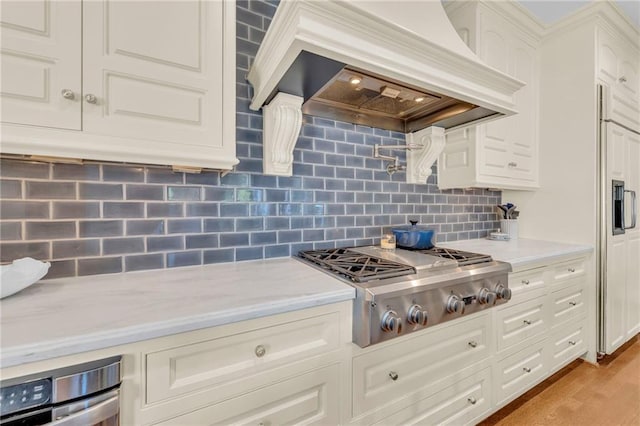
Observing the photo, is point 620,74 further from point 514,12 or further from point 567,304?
point 567,304

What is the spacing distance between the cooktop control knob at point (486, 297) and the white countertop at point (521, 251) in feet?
0.95

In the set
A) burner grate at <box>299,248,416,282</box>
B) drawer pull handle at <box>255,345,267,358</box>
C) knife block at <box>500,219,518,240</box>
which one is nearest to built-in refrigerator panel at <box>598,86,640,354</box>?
knife block at <box>500,219,518,240</box>

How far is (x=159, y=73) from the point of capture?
101 centimetres

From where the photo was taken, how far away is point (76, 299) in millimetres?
875

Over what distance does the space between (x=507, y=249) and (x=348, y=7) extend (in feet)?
5.87

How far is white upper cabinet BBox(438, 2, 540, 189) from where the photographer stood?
1.94 m

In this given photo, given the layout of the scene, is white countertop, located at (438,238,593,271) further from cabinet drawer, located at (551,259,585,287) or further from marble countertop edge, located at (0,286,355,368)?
marble countertop edge, located at (0,286,355,368)

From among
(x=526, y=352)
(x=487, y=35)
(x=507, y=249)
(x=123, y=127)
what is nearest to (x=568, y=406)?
(x=526, y=352)

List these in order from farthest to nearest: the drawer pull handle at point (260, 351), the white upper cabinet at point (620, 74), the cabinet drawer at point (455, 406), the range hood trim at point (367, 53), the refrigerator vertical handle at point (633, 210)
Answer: the refrigerator vertical handle at point (633, 210) < the white upper cabinet at point (620, 74) < the cabinet drawer at point (455, 406) < the range hood trim at point (367, 53) < the drawer pull handle at point (260, 351)

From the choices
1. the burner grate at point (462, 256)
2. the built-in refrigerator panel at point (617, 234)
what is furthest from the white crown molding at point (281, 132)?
the built-in refrigerator panel at point (617, 234)

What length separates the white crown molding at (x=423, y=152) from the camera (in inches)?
72.9

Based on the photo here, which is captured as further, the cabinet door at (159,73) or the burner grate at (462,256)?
the burner grate at (462,256)

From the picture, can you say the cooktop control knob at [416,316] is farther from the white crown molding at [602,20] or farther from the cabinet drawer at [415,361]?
the white crown molding at [602,20]

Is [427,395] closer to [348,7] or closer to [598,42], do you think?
[348,7]
